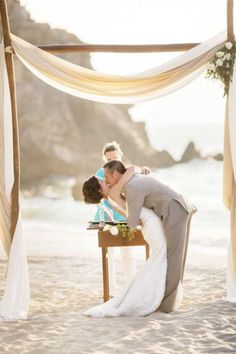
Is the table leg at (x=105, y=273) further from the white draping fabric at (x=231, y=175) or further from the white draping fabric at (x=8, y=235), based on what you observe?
the white draping fabric at (x=231, y=175)

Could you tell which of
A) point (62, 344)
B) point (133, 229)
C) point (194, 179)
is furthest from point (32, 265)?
point (194, 179)

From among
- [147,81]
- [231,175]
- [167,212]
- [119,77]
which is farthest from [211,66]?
[167,212]

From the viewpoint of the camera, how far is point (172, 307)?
5.07 m

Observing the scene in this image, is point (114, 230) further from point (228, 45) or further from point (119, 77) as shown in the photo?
point (228, 45)

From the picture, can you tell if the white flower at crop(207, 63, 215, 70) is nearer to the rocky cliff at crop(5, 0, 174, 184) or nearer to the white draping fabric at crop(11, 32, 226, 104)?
the white draping fabric at crop(11, 32, 226, 104)

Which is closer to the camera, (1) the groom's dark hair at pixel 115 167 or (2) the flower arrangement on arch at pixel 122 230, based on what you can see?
(1) the groom's dark hair at pixel 115 167

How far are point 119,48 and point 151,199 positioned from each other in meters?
1.40

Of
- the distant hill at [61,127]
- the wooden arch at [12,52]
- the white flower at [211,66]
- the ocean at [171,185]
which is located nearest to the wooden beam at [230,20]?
the wooden arch at [12,52]

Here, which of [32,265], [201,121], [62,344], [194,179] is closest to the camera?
[62,344]

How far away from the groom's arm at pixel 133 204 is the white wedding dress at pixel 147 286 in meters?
0.10

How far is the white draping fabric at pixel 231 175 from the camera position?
5.29m

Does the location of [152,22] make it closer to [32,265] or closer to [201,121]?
[201,121]

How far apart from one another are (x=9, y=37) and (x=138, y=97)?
1246 millimetres

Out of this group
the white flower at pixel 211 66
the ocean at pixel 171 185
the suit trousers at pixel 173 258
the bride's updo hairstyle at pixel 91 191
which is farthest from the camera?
the ocean at pixel 171 185
